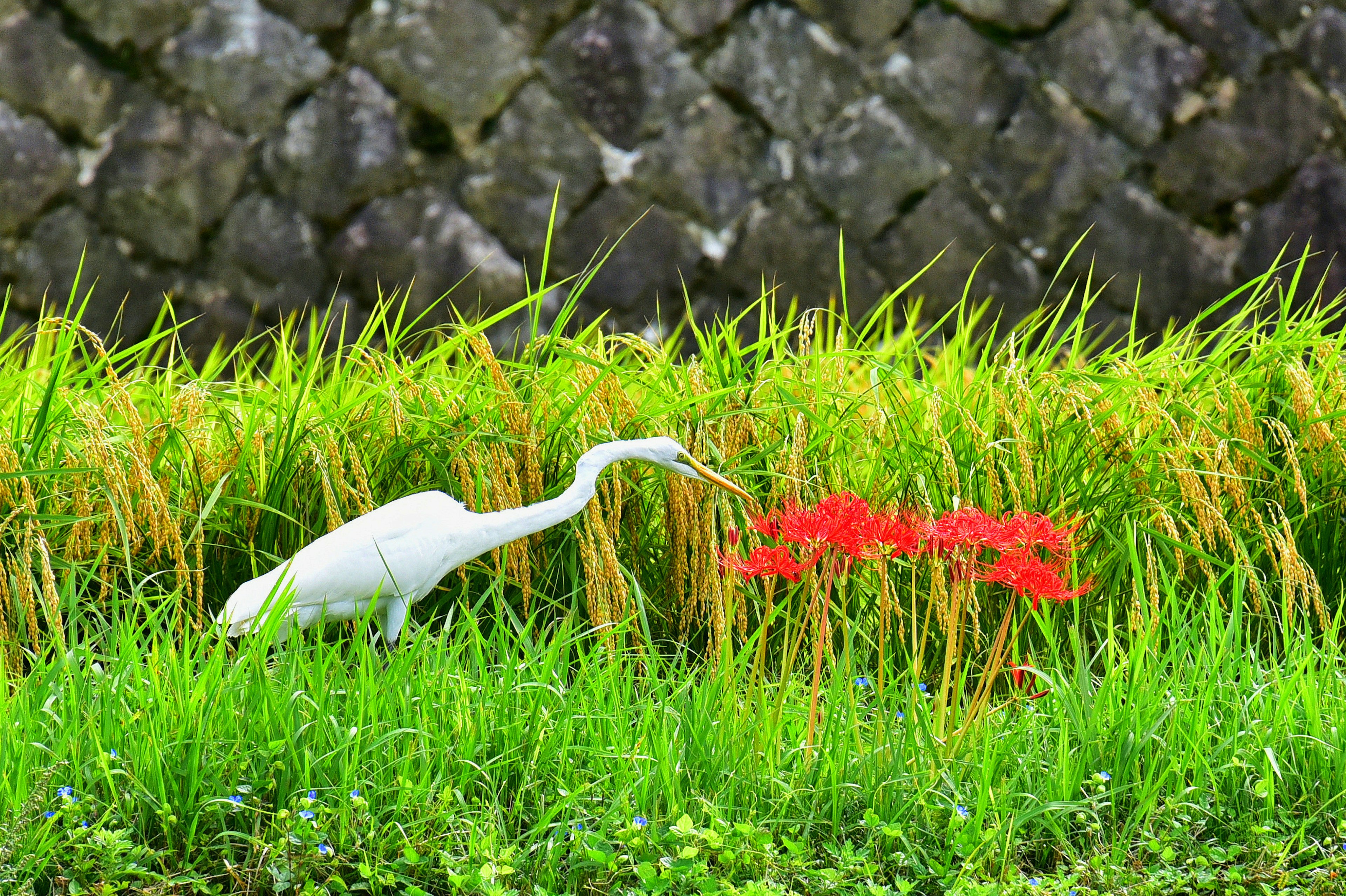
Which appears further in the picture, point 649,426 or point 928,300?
point 928,300

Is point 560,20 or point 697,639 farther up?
point 560,20

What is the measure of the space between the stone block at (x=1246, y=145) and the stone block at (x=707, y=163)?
123 centimetres

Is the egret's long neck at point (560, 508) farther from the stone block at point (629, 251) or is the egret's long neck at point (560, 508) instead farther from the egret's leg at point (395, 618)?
the stone block at point (629, 251)

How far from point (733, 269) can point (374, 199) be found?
107 centimetres

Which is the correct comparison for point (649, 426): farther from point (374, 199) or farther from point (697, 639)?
point (374, 199)

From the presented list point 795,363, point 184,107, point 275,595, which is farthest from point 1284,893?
point 184,107

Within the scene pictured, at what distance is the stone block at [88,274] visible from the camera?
3475 millimetres

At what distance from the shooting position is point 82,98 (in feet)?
11.3

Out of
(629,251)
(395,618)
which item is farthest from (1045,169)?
(395,618)

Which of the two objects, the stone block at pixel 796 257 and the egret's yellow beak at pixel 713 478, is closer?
the egret's yellow beak at pixel 713 478

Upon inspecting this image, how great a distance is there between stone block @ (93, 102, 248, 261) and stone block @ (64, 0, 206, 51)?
7.4 inches

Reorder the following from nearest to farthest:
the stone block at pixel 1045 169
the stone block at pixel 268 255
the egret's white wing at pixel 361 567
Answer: the egret's white wing at pixel 361 567 → the stone block at pixel 268 255 → the stone block at pixel 1045 169

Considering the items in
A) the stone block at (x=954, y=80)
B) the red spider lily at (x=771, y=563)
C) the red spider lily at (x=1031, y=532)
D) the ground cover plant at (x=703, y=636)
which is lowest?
the ground cover plant at (x=703, y=636)

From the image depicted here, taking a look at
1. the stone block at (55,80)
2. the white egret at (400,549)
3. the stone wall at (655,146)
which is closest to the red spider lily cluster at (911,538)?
the white egret at (400,549)
